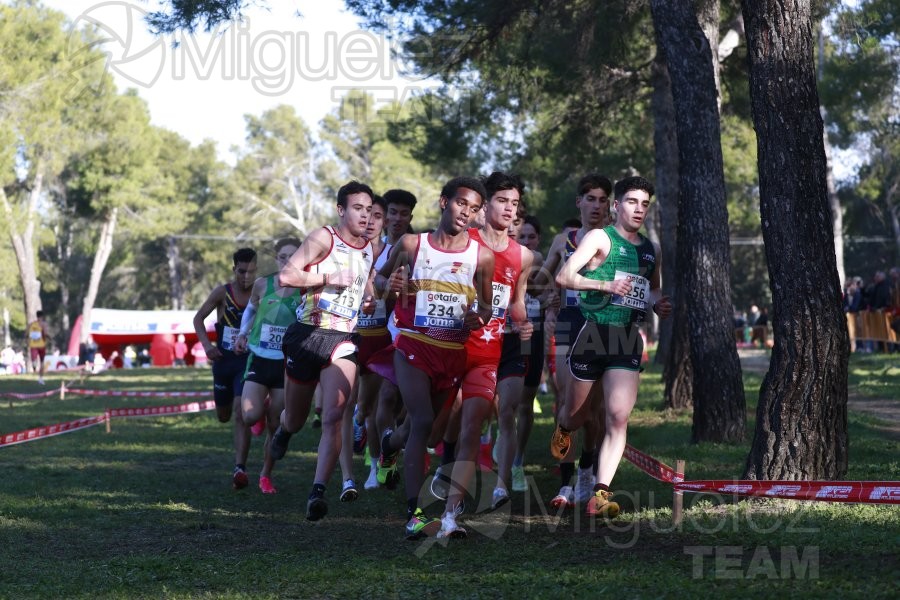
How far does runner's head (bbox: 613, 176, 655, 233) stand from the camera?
816 cm

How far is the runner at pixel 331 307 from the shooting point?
8391 millimetres

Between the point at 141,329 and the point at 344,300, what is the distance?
46.3m

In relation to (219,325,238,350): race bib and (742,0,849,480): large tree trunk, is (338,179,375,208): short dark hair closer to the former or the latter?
(742,0,849,480): large tree trunk

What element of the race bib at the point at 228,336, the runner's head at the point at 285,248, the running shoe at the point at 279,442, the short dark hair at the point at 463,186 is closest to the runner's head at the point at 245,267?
the race bib at the point at 228,336

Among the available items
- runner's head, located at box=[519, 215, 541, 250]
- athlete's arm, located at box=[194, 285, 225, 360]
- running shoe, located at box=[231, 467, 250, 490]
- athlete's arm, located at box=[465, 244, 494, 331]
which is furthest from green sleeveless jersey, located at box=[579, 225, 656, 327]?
athlete's arm, located at box=[194, 285, 225, 360]

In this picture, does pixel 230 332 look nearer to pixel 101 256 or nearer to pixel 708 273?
pixel 708 273

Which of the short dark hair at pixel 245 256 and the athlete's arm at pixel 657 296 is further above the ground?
the short dark hair at pixel 245 256

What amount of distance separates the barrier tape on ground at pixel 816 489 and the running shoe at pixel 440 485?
160cm

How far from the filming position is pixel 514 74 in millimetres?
21828

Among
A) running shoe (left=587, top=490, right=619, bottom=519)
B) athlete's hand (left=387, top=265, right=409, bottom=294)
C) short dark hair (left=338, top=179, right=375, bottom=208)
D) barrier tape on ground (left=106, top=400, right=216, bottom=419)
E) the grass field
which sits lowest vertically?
the grass field

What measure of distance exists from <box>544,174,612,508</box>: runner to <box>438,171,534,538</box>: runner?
445 millimetres

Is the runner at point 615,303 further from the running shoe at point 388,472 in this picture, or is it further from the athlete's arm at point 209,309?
the athlete's arm at point 209,309

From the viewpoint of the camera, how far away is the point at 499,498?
29.8ft

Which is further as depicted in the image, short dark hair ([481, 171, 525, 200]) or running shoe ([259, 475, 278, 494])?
running shoe ([259, 475, 278, 494])
